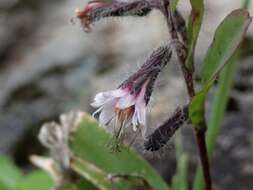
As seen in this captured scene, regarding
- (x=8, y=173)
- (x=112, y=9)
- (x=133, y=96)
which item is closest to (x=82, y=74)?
(x=8, y=173)

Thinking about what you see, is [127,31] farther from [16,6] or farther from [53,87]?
[16,6]

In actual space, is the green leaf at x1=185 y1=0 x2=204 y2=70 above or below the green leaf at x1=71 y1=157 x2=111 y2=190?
above

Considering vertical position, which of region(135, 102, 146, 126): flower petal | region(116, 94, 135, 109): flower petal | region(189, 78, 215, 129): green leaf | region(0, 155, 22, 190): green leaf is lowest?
region(0, 155, 22, 190): green leaf

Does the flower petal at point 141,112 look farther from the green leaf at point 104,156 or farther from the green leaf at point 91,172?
the green leaf at point 91,172

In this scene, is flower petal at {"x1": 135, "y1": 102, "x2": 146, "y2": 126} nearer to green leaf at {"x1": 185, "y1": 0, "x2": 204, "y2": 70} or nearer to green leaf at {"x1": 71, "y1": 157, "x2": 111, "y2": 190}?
green leaf at {"x1": 185, "y1": 0, "x2": 204, "y2": 70}

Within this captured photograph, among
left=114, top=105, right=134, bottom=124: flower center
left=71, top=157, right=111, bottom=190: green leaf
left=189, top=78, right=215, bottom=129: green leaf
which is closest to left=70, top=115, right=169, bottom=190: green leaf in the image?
left=71, top=157, right=111, bottom=190: green leaf

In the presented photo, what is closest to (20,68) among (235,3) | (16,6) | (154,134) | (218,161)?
(16,6)
